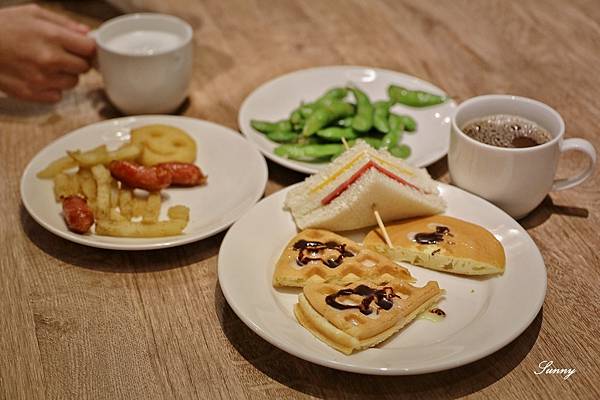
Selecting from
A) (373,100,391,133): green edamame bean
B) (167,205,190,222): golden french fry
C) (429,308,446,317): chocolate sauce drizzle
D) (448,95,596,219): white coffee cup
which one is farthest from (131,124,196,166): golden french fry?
(429,308,446,317): chocolate sauce drizzle

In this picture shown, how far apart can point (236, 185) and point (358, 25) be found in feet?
4.15

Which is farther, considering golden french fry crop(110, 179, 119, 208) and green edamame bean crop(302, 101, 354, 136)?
green edamame bean crop(302, 101, 354, 136)

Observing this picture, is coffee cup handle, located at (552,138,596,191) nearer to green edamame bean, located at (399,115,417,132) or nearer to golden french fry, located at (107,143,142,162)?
green edamame bean, located at (399,115,417,132)

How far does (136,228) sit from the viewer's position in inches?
70.5

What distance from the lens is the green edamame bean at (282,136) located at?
2.23 m

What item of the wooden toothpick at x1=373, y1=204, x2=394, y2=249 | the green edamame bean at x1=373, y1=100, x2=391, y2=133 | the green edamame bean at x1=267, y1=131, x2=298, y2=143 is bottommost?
the green edamame bean at x1=267, y1=131, x2=298, y2=143

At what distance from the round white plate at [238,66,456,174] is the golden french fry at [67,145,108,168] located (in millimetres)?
455

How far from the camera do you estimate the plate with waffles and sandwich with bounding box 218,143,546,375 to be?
4.63ft

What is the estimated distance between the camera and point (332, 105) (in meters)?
2.25

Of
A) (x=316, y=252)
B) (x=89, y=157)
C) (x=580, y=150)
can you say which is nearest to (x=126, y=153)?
(x=89, y=157)

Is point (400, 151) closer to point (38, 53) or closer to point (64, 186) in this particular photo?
point (64, 186)

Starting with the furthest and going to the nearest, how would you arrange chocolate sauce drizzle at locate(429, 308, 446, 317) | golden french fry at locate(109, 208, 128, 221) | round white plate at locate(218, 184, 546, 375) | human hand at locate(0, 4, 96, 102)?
human hand at locate(0, 4, 96, 102) < golden french fry at locate(109, 208, 128, 221) < chocolate sauce drizzle at locate(429, 308, 446, 317) < round white plate at locate(218, 184, 546, 375)

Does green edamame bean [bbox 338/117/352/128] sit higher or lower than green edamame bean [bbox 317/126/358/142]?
lower

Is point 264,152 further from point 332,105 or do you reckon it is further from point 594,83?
point 594,83
